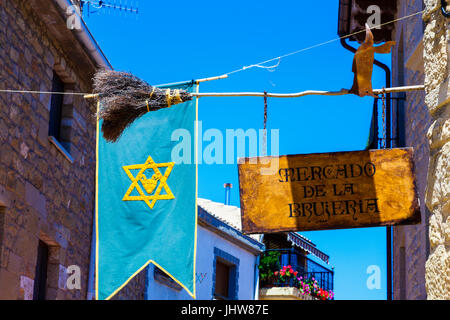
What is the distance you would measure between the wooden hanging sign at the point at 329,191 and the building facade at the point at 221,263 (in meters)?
11.3

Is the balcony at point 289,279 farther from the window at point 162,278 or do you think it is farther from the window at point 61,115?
the window at point 61,115

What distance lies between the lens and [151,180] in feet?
19.0

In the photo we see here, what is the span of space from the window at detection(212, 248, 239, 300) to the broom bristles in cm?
1322

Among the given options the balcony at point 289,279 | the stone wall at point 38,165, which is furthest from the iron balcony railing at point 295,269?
the stone wall at point 38,165

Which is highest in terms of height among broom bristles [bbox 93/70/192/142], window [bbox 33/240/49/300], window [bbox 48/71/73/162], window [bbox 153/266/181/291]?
window [bbox 48/71/73/162]

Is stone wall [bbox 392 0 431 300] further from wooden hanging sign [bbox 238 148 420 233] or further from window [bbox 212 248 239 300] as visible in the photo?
window [bbox 212 248 239 300]

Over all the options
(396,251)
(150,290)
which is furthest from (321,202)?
(150,290)

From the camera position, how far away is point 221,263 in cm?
1909

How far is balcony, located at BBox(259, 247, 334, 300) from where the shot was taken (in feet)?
66.9

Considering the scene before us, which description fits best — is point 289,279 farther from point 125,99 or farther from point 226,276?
point 125,99

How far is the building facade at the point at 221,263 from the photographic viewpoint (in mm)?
17219

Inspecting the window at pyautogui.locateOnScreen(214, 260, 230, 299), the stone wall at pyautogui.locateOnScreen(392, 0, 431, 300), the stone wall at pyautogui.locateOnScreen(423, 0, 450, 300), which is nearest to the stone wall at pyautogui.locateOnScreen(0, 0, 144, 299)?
the stone wall at pyautogui.locateOnScreen(392, 0, 431, 300)

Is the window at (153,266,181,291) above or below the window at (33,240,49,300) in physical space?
above

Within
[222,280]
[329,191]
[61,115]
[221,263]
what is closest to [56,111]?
[61,115]
